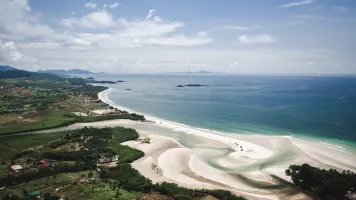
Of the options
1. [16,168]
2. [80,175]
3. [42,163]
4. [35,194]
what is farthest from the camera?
[42,163]

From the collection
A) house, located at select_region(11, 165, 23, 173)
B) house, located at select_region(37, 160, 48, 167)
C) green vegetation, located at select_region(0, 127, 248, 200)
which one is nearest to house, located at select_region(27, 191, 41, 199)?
green vegetation, located at select_region(0, 127, 248, 200)

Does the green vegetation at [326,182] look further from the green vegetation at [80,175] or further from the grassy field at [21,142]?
the grassy field at [21,142]

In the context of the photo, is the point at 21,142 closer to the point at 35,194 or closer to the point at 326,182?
the point at 35,194

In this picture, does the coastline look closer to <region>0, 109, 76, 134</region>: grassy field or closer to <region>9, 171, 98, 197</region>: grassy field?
<region>9, 171, 98, 197</region>: grassy field

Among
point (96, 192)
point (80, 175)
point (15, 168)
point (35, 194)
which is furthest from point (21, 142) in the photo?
point (96, 192)

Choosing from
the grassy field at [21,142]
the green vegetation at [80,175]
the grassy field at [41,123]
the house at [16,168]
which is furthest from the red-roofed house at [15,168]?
the grassy field at [41,123]

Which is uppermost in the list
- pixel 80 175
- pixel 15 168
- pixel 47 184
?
pixel 15 168
